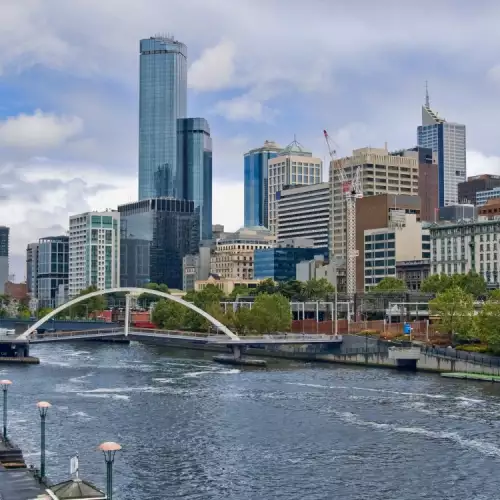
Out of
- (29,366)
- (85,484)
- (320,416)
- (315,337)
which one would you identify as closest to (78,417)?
(320,416)

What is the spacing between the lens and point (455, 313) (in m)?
153

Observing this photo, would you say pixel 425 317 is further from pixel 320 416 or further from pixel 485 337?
pixel 320 416

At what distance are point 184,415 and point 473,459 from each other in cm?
3168

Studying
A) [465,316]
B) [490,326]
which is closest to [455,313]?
[465,316]

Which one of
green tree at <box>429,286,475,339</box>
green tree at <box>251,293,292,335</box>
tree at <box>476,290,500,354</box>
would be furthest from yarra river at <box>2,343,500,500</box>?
green tree at <box>251,293,292,335</box>

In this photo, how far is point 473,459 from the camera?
7206 centimetres

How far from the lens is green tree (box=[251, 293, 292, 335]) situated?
7224 inches

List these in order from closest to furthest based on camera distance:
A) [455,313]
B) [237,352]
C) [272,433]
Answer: [272,433] → [455,313] → [237,352]

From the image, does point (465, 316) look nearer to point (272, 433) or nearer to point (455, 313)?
point (455, 313)

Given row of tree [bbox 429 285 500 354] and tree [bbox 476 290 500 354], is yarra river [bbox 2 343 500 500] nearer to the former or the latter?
tree [bbox 476 290 500 354]

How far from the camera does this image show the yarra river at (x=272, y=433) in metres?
64.8

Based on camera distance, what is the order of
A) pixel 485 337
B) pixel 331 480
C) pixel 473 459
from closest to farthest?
pixel 331 480
pixel 473 459
pixel 485 337

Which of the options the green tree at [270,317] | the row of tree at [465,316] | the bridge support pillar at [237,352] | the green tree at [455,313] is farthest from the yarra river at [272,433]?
Answer: the green tree at [270,317]

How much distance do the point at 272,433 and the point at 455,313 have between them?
74.9m
